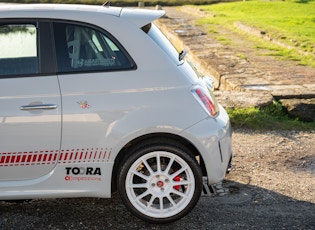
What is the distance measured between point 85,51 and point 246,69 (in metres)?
6.93

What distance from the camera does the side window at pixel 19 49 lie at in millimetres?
4320

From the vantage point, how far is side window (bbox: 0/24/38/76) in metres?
4.32

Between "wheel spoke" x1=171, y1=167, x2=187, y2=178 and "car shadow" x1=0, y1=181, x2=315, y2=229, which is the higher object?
"wheel spoke" x1=171, y1=167, x2=187, y2=178

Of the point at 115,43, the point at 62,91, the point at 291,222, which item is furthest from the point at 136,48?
the point at 291,222

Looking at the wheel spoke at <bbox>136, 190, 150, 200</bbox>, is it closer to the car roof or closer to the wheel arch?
the wheel arch

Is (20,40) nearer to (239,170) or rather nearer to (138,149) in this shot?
(138,149)

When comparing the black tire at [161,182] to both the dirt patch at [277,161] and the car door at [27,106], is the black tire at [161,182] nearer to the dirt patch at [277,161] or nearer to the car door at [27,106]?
the car door at [27,106]

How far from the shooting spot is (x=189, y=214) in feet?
15.3

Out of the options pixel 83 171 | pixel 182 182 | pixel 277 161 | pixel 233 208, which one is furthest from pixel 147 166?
pixel 277 161

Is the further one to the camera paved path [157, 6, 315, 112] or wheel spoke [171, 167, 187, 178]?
paved path [157, 6, 315, 112]

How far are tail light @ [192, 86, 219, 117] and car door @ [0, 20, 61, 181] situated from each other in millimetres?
1089

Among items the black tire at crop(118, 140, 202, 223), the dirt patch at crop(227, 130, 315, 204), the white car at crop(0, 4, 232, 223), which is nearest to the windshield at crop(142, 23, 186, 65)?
the white car at crop(0, 4, 232, 223)

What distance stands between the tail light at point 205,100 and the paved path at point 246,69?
11.4ft

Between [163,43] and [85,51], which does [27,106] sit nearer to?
[85,51]
